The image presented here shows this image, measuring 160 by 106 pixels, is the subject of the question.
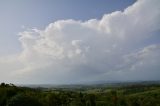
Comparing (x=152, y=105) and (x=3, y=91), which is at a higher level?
(x=3, y=91)

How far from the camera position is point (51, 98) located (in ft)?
282

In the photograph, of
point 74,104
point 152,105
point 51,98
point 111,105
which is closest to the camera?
point 74,104

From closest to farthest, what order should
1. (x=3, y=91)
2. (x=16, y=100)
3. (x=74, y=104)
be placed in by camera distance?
1. (x=16, y=100)
2. (x=3, y=91)
3. (x=74, y=104)

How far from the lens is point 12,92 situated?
246 ft

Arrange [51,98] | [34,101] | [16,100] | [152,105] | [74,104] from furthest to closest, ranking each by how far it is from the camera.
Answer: [152,105], [51,98], [74,104], [34,101], [16,100]

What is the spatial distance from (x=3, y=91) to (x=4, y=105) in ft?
37.0

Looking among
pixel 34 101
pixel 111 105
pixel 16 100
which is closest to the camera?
pixel 16 100

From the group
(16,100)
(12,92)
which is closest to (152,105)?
(12,92)

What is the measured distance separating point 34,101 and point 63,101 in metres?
26.1

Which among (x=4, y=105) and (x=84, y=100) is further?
(x=84, y=100)

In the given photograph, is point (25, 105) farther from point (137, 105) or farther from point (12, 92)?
point (137, 105)

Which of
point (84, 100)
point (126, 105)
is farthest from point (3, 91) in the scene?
point (126, 105)

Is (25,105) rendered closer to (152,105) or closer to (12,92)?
(12,92)

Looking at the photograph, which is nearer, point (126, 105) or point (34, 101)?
point (34, 101)
